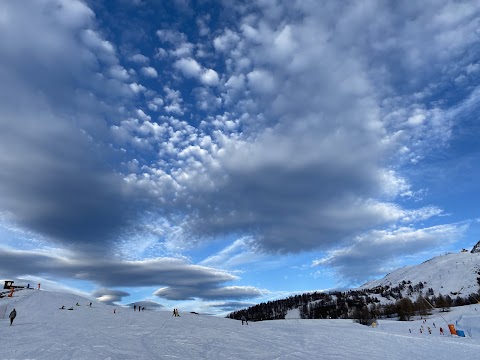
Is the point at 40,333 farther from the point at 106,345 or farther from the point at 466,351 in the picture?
the point at 466,351

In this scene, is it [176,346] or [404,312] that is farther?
[404,312]

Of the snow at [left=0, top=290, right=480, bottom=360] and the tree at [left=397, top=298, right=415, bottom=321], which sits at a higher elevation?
the tree at [left=397, top=298, right=415, bottom=321]

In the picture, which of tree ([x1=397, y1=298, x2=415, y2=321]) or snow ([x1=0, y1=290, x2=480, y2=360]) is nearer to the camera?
snow ([x1=0, y1=290, x2=480, y2=360])

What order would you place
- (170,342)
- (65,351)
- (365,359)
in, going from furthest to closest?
(170,342), (365,359), (65,351)

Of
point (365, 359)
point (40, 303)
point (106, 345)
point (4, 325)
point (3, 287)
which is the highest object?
point (3, 287)

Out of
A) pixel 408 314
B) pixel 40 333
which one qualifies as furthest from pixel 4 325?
pixel 408 314

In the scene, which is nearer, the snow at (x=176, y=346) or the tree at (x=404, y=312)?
the snow at (x=176, y=346)

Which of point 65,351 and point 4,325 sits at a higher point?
point 4,325

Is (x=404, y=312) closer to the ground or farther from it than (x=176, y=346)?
farther from it

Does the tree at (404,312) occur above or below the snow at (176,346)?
above

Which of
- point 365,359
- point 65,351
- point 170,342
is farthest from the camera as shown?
point 170,342

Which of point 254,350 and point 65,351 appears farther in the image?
point 254,350

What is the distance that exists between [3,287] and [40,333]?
49.3 m

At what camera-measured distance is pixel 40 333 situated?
27141 millimetres
